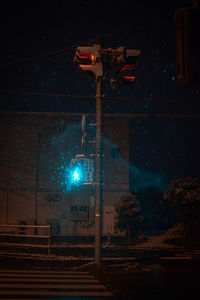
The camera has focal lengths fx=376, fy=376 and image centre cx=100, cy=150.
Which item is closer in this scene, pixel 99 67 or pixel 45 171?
pixel 99 67

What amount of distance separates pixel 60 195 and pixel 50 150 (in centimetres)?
340

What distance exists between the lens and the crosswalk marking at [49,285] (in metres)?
8.52

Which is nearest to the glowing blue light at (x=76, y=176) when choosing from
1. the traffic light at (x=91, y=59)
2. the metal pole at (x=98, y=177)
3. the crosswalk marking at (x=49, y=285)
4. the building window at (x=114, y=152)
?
the metal pole at (x=98, y=177)

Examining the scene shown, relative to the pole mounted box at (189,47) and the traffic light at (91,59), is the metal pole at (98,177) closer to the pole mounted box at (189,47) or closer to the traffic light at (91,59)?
the traffic light at (91,59)

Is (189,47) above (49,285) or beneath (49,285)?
above

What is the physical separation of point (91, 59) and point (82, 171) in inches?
151

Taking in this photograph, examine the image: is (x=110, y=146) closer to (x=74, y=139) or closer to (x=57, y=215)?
(x=74, y=139)

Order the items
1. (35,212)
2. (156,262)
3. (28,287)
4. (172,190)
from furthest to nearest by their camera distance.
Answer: (35,212), (172,190), (156,262), (28,287)

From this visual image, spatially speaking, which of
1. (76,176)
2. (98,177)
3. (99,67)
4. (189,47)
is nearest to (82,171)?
(76,176)

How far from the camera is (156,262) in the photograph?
14.0 meters

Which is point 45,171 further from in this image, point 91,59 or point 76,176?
point 91,59

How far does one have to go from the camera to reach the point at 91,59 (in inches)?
500

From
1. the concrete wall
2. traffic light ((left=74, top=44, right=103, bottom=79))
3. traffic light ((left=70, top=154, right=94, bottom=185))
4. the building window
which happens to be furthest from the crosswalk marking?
the building window

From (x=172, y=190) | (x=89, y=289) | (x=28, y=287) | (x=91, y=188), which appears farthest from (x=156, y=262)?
(x=91, y=188)
